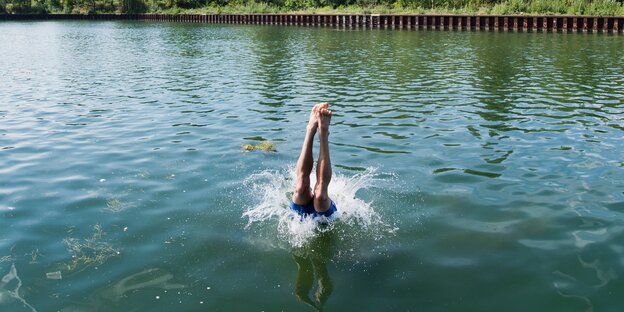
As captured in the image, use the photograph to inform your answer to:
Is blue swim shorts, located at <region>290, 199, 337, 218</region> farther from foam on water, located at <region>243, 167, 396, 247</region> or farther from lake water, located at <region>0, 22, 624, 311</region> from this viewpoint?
lake water, located at <region>0, 22, 624, 311</region>

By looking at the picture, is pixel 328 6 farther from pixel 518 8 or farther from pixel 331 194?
pixel 331 194

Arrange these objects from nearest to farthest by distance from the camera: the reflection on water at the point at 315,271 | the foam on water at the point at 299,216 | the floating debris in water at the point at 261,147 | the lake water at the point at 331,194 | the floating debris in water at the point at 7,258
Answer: the reflection on water at the point at 315,271 < the lake water at the point at 331,194 < the floating debris in water at the point at 7,258 < the foam on water at the point at 299,216 < the floating debris in water at the point at 261,147

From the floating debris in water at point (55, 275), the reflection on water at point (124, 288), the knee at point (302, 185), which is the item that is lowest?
the reflection on water at point (124, 288)

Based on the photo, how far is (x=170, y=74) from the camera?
995 inches

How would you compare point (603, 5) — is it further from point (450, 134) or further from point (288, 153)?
point (288, 153)

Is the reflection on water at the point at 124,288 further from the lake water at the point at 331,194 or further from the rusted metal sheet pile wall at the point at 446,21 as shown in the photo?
the rusted metal sheet pile wall at the point at 446,21

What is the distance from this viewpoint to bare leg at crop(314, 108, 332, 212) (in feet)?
24.2

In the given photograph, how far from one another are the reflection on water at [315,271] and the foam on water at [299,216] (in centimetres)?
18

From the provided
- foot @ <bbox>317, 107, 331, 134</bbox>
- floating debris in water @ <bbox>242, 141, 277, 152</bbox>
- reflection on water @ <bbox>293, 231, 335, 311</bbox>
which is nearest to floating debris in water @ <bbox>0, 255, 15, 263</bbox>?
reflection on water @ <bbox>293, 231, 335, 311</bbox>

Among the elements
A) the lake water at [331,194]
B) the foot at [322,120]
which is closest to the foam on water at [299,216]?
the lake water at [331,194]

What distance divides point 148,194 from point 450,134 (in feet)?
23.8

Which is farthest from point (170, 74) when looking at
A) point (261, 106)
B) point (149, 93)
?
point (261, 106)

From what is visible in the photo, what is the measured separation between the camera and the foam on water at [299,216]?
7820mm

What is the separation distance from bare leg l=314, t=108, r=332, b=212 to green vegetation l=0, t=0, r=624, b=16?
46098 millimetres
